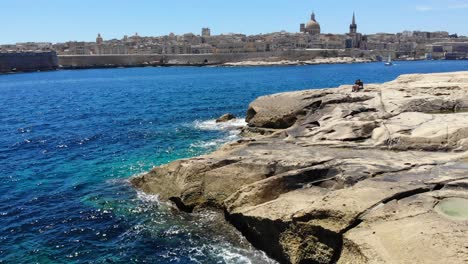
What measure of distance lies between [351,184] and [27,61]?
161500 mm

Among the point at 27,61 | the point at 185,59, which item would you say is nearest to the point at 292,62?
the point at 185,59

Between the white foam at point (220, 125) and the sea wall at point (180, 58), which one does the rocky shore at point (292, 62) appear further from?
the white foam at point (220, 125)

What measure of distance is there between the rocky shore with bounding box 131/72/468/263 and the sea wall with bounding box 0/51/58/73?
148155mm

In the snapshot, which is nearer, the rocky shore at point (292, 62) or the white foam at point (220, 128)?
the white foam at point (220, 128)

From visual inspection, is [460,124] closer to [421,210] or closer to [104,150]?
[421,210]

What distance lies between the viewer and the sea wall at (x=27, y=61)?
150000 millimetres

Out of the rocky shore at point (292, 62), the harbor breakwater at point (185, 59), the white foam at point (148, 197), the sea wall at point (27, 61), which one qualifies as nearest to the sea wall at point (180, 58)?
the harbor breakwater at point (185, 59)

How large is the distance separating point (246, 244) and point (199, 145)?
46.9 feet

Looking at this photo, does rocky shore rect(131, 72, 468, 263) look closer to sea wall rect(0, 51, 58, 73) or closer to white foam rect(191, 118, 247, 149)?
white foam rect(191, 118, 247, 149)

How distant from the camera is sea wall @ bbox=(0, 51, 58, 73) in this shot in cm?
15000

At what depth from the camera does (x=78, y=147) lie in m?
30.2

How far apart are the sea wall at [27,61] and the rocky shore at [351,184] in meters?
148

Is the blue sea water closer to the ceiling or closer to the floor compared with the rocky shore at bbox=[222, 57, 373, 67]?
closer to the floor

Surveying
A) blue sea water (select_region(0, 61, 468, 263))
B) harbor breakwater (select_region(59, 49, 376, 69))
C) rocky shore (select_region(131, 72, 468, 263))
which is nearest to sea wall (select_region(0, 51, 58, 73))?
harbor breakwater (select_region(59, 49, 376, 69))
